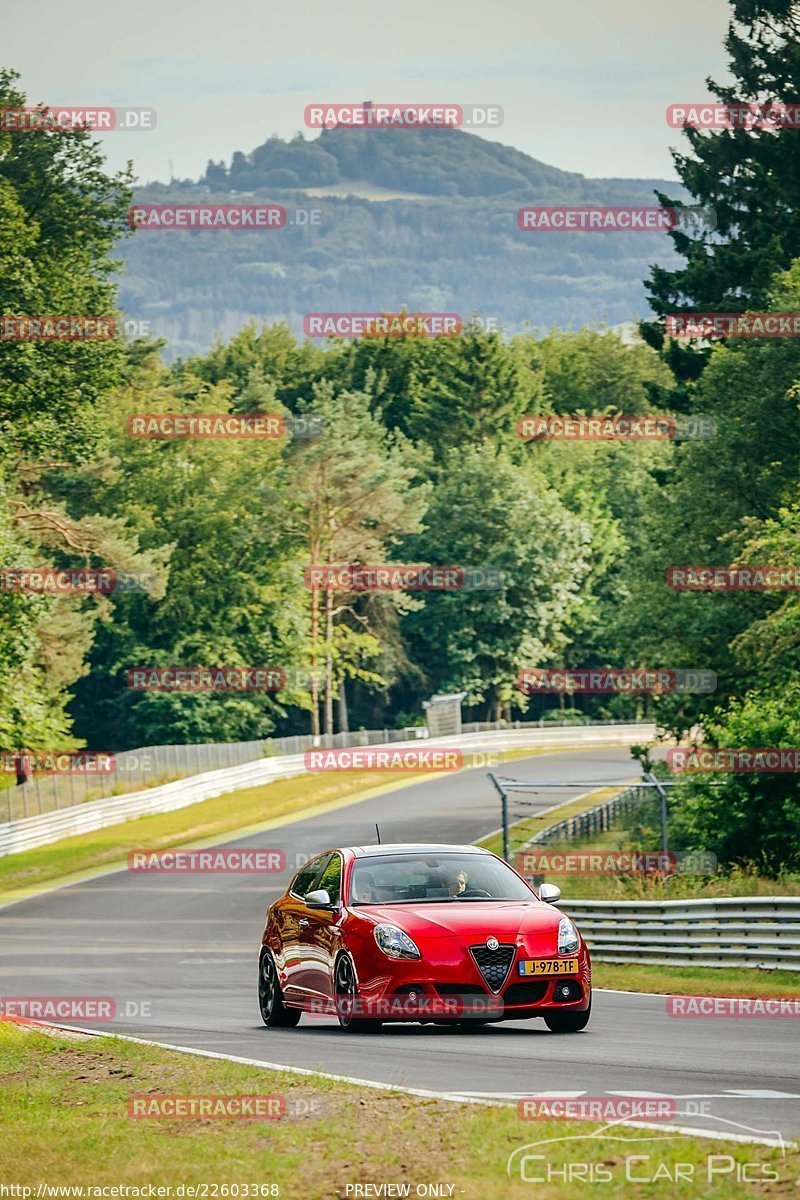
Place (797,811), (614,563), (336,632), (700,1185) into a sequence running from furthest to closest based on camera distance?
1. (614,563)
2. (336,632)
3. (797,811)
4. (700,1185)

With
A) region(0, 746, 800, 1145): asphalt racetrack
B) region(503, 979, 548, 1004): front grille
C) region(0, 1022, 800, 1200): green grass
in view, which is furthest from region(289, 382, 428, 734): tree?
region(0, 1022, 800, 1200): green grass

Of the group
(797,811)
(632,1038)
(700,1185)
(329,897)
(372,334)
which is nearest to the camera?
(700,1185)

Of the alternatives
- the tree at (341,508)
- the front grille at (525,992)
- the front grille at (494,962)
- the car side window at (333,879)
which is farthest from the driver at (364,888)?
the tree at (341,508)

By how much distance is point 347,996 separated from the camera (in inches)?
572

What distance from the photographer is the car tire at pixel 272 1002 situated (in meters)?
16.1

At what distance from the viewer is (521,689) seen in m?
104

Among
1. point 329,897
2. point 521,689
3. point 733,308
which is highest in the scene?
point 733,308

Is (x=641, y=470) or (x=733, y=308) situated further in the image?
(x=641, y=470)

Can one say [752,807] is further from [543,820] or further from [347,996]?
[543,820]

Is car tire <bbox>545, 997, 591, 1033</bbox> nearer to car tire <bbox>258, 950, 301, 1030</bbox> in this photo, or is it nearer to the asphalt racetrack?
the asphalt racetrack

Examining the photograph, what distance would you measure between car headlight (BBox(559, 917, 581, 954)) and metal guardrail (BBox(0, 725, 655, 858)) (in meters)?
38.5

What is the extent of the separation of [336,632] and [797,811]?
7291 centimetres

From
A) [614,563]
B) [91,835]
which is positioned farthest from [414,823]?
[614,563]

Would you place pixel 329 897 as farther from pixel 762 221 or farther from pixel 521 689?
pixel 521 689
